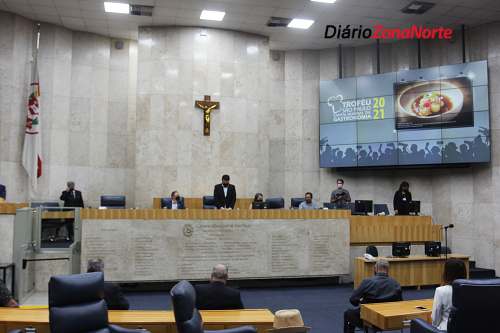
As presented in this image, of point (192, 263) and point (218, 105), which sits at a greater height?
point (218, 105)

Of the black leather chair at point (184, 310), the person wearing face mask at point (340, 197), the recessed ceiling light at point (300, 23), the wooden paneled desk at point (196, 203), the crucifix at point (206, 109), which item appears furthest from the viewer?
the crucifix at point (206, 109)

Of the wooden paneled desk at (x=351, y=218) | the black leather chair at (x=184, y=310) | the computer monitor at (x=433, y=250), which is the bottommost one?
the computer monitor at (x=433, y=250)

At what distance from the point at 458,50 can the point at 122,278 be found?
36.0ft

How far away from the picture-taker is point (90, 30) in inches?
556

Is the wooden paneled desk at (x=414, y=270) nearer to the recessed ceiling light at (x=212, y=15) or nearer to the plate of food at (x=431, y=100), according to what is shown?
the plate of food at (x=431, y=100)

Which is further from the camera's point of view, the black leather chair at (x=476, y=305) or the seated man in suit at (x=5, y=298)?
the seated man in suit at (x=5, y=298)

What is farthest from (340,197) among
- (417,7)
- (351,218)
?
(417,7)

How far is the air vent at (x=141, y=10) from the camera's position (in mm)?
12299

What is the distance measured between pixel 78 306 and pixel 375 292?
11.3 ft

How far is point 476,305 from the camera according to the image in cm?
376

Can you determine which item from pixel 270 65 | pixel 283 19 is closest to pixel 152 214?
pixel 283 19

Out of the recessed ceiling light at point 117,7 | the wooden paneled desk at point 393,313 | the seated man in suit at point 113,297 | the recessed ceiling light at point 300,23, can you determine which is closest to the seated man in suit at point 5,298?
the seated man in suit at point 113,297

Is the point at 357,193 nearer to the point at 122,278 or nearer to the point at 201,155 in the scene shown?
the point at 201,155

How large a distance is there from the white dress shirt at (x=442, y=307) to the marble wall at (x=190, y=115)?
9530 mm
